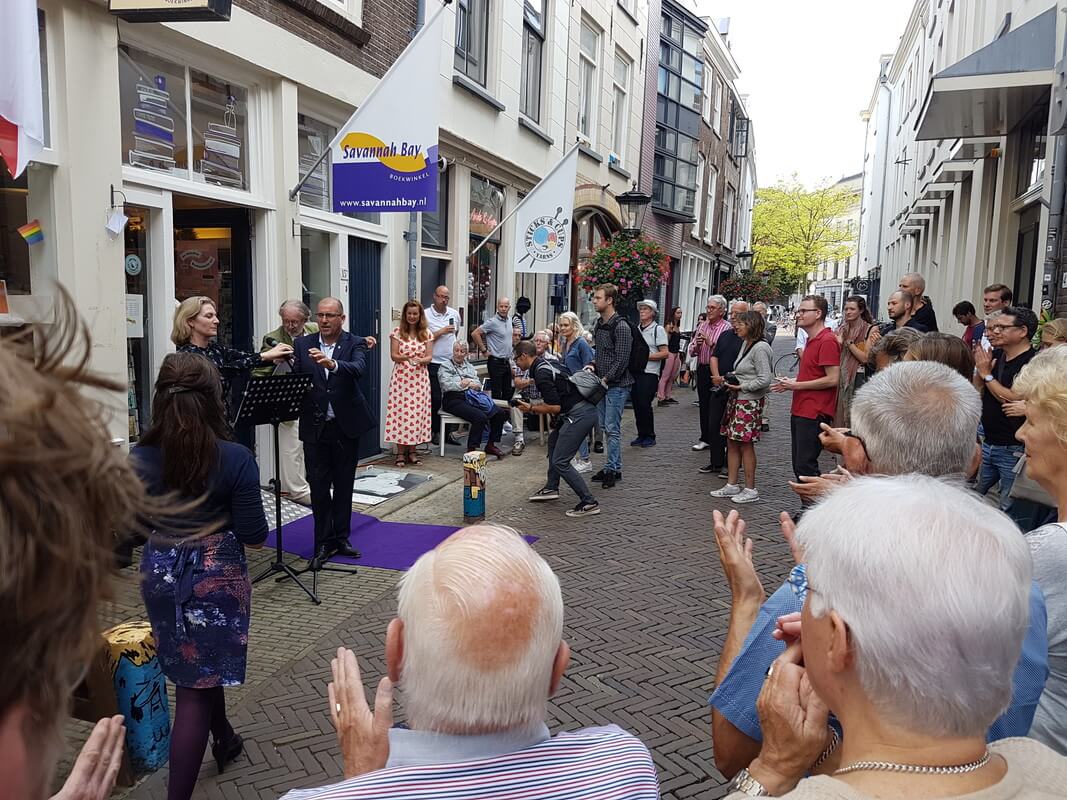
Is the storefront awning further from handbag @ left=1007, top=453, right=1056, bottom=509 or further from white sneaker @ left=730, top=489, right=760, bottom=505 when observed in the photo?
handbag @ left=1007, top=453, right=1056, bottom=509

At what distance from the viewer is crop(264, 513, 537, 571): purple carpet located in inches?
224

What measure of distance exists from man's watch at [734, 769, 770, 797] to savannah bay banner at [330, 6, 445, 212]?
5925 millimetres

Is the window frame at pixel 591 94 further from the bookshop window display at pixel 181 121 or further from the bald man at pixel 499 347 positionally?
the bookshop window display at pixel 181 121

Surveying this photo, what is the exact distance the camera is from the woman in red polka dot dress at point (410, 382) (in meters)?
8.52

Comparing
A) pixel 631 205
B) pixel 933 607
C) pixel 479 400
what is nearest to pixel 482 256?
pixel 479 400

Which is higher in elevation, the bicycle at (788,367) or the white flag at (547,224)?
the white flag at (547,224)

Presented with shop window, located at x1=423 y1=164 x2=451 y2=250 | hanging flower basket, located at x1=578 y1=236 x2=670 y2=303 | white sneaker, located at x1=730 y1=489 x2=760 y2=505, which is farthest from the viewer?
hanging flower basket, located at x1=578 y1=236 x2=670 y2=303

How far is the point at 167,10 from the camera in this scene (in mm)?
5039

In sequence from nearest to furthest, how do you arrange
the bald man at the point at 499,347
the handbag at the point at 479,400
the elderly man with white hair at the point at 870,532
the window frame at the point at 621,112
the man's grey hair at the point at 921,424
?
1. the elderly man with white hair at the point at 870,532
2. the man's grey hair at the point at 921,424
3. the handbag at the point at 479,400
4. the bald man at the point at 499,347
5. the window frame at the point at 621,112

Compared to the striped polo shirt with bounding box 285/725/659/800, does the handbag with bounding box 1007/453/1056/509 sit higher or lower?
higher

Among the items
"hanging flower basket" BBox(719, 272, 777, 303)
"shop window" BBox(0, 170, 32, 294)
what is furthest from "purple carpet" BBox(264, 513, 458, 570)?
"hanging flower basket" BBox(719, 272, 777, 303)

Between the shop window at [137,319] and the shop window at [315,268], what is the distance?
81.6 inches

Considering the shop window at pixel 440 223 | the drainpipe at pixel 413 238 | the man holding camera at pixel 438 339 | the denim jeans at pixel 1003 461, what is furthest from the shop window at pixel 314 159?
the denim jeans at pixel 1003 461

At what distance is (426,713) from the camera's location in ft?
4.43
